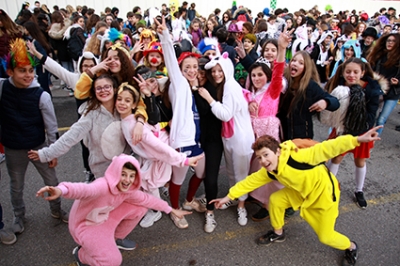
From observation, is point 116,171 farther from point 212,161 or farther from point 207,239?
point 207,239

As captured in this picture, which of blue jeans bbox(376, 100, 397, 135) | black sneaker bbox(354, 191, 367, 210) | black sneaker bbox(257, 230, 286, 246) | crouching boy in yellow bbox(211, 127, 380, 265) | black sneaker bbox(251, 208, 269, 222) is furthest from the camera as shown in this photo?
blue jeans bbox(376, 100, 397, 135)

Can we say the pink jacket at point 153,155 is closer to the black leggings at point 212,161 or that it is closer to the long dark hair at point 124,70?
the black leggings at point 212,161

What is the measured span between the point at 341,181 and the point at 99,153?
3199 mm

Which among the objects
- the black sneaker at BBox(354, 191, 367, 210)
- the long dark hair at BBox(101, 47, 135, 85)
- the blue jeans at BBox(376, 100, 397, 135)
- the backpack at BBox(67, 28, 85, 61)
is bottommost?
the black sneaker at BBox(354, 191, 367, 210)

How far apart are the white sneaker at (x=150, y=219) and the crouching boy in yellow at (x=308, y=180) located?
90 cm

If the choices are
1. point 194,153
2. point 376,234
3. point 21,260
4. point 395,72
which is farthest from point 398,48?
point 21,260

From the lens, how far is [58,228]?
3.04m

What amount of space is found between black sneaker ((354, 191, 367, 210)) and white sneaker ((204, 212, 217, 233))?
1.80 meters

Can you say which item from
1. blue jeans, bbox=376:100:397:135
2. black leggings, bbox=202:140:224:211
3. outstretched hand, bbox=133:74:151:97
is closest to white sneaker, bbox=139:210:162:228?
black leggings, bbox=202:140:224:211

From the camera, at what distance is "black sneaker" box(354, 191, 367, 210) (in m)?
3.46

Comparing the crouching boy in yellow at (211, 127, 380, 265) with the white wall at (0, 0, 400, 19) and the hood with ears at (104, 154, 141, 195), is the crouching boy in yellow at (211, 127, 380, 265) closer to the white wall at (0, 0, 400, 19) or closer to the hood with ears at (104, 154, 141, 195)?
the hood with ears at (104, 154, 141, 195)

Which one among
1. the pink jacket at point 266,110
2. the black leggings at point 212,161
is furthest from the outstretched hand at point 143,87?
the pink jacket at point 266,110

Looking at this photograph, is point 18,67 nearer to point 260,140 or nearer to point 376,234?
point 260,140

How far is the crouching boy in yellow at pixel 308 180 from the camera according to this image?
7.93 feet
